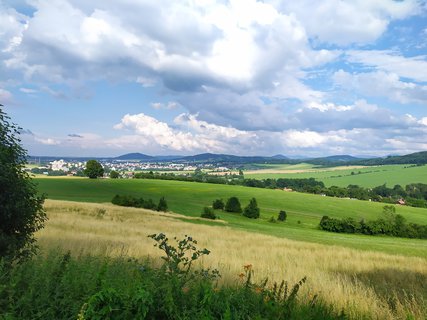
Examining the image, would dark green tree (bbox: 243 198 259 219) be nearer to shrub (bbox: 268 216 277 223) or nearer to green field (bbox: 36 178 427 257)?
green field (bbox: 36 178 427 257)

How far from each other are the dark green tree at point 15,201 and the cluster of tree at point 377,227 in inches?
2886

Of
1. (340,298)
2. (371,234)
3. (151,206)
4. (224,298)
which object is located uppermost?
(224,298)

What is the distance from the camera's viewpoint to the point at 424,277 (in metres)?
12.4

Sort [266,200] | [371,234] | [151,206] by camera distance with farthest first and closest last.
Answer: [266,200]
[371,234]
[151,206]

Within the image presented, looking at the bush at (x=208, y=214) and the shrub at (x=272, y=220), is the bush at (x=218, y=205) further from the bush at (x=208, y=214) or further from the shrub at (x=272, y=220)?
the bush at (x=208, y=214)

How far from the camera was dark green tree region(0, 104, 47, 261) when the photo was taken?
7.64 metres

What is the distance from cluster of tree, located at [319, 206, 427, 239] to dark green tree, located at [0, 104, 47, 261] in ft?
240

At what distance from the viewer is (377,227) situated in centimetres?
7788

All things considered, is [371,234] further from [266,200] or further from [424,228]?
[266,200]

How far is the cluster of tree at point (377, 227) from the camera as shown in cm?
7625

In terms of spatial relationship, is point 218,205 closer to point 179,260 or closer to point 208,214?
point 208,214

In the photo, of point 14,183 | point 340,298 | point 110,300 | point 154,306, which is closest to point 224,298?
point 154,306

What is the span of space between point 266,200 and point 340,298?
9451 cm

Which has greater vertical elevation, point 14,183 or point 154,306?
point 14,183
